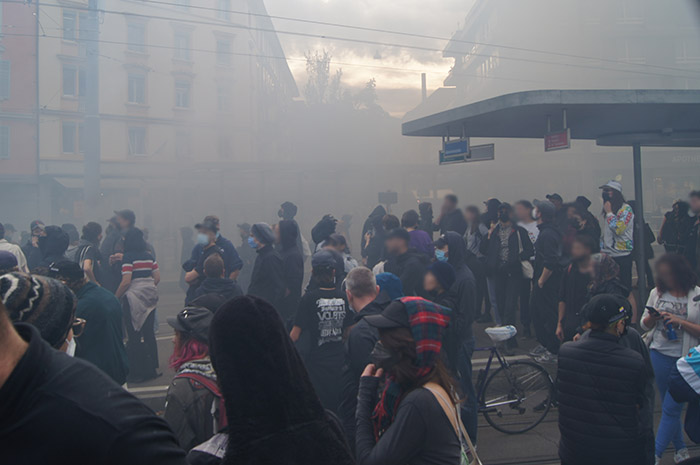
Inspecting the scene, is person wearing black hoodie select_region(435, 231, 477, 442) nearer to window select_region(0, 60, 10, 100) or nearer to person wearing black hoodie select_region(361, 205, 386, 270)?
person wearing black hoodie select_region(361, 205, 386, 270)

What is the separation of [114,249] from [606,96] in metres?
7.26

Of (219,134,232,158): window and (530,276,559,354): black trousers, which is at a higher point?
(219,134,232,158): window

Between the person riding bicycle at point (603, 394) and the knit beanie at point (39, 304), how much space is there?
2.77 m

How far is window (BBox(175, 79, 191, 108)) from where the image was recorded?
108ft

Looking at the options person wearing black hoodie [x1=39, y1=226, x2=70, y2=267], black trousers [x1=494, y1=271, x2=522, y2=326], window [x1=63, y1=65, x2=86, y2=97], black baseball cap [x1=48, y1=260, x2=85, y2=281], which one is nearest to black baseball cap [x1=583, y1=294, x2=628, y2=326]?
black baseball cap [x1=48, y1=260, x2=85, y2=281]

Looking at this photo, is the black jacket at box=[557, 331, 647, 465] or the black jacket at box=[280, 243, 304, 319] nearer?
the black jacket at box=[557, 331, 647, 465]

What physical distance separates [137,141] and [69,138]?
3.90 metres

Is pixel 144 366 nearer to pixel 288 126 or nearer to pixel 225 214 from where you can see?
pixel 225 214

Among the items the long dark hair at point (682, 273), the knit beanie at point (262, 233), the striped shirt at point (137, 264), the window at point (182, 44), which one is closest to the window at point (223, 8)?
the window at point (182, 44)

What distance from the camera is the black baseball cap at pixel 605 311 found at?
9.70ft

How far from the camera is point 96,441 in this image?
3.43 ft

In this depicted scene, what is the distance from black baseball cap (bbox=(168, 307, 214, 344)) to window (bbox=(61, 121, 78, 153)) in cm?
3266

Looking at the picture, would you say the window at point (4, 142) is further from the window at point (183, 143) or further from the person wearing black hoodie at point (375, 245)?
the person wearing black hoodie at point (375, 245)

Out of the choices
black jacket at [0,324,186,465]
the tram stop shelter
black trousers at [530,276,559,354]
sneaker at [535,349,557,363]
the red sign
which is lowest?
sneaker at [535,349,557,363]
